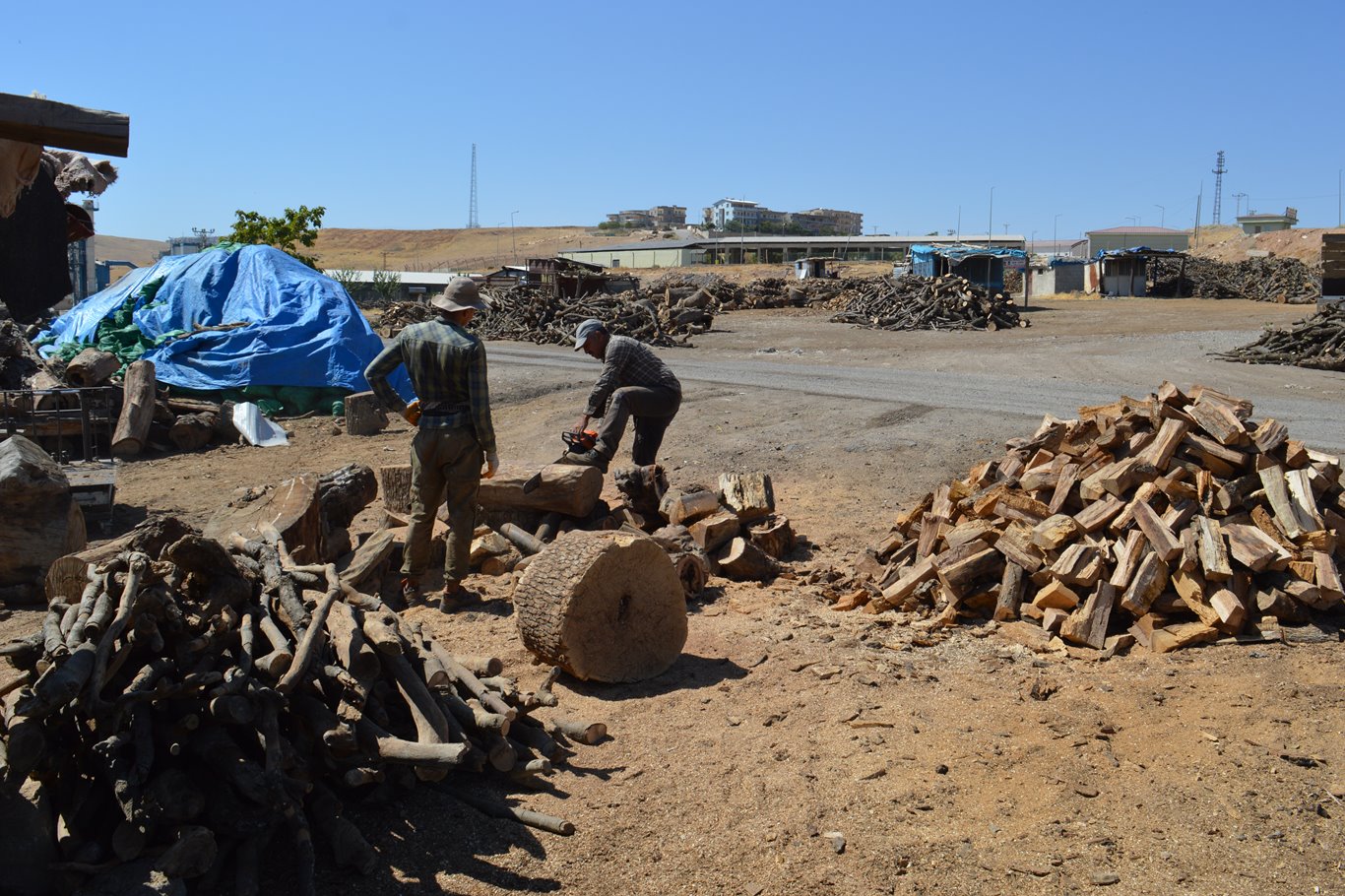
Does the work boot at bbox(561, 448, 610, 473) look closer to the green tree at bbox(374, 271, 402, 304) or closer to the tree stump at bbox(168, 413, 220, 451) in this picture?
the tree stump at bbox(168, 413, 220, 451)

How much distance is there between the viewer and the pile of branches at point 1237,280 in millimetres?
41625

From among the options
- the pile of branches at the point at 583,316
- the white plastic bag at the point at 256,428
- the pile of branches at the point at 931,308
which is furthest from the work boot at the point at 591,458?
the pile of branches at the point at 931,308

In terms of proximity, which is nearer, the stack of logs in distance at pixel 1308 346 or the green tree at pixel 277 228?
the stack of logs in distance at pixel 1308 346

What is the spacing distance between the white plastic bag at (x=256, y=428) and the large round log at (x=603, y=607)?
389 inches

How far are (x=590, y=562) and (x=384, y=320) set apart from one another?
30890mm

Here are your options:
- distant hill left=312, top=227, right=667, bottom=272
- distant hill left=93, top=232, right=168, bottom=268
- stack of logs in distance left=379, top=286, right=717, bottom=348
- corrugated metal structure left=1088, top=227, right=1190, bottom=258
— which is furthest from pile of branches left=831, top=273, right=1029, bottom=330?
distant hill left=93, top=232, right=168, bottom=268

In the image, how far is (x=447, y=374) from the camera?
6.79 metres

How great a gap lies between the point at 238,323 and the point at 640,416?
1038 cm

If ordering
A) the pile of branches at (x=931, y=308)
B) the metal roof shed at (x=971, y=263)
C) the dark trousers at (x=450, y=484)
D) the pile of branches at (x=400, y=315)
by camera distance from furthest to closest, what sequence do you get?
the metal roof shed at (x=971, y=263) < the pile of branches at (x=400, y=315) < the pile of branches at (x=931, y=308) < the dark trousers at (x=450, y=484)

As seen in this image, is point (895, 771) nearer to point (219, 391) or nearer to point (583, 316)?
point (219, 391)

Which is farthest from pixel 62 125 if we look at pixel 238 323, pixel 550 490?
pixel 238 323

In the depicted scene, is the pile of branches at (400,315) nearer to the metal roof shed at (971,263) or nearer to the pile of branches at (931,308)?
the pile of branches at (931,308)

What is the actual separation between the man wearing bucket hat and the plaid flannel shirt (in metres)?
2.09

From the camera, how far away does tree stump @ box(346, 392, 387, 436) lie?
1498cm
